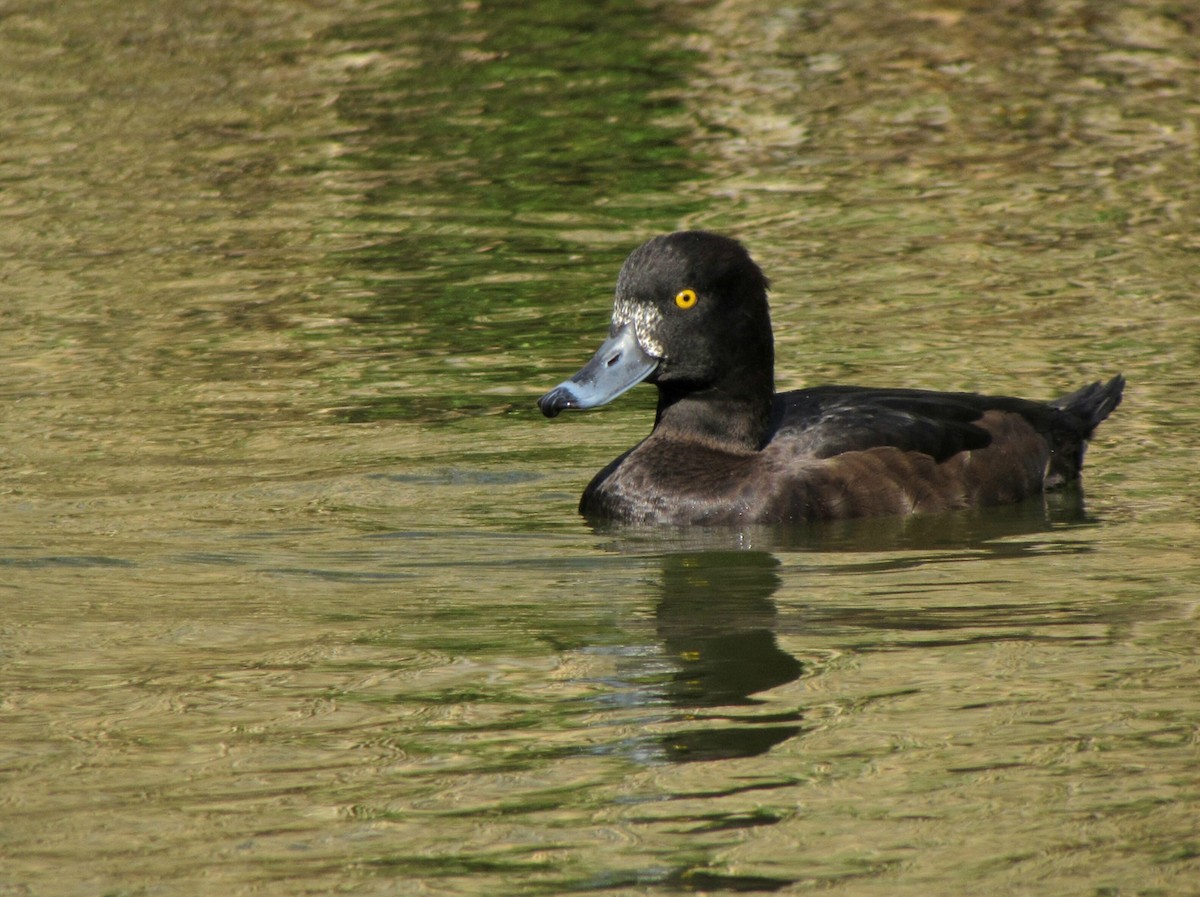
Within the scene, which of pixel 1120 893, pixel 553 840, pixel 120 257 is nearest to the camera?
pixel 1120 893

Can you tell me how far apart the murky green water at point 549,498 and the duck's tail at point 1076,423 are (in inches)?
8.5

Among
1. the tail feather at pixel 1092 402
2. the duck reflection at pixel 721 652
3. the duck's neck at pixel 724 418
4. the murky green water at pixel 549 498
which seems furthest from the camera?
the tail feather at pixel 1092 402

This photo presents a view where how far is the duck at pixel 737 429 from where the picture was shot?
8.24 metres

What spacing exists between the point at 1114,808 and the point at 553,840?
1446mm

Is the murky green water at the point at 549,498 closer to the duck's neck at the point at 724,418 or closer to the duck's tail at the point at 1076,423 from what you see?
the duck's tail at the point at 1076,423

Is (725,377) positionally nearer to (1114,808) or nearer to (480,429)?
Result: (480,429)

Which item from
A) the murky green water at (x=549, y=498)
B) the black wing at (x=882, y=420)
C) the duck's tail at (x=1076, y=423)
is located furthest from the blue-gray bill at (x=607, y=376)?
the duck's tail at (x=1076, y=423)

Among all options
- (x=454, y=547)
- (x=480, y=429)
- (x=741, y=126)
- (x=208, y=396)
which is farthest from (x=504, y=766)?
(x=741, y=126)

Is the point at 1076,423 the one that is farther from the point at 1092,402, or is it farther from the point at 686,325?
the point at 686,325

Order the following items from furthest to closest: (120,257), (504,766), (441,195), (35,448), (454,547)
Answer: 1. (441,195)
2. (120,257)
3. (35,448)
4. (454,547)
5. (504,766)

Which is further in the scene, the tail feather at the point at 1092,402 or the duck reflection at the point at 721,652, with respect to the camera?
the tail feather at the point at 1092,402

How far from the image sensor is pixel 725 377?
8.49 meters

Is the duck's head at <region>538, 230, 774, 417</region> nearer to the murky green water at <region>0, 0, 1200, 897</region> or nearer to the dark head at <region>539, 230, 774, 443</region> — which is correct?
the dark head at <region>539, 230, 774, 443</region>

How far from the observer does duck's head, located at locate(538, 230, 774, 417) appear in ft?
27.1
